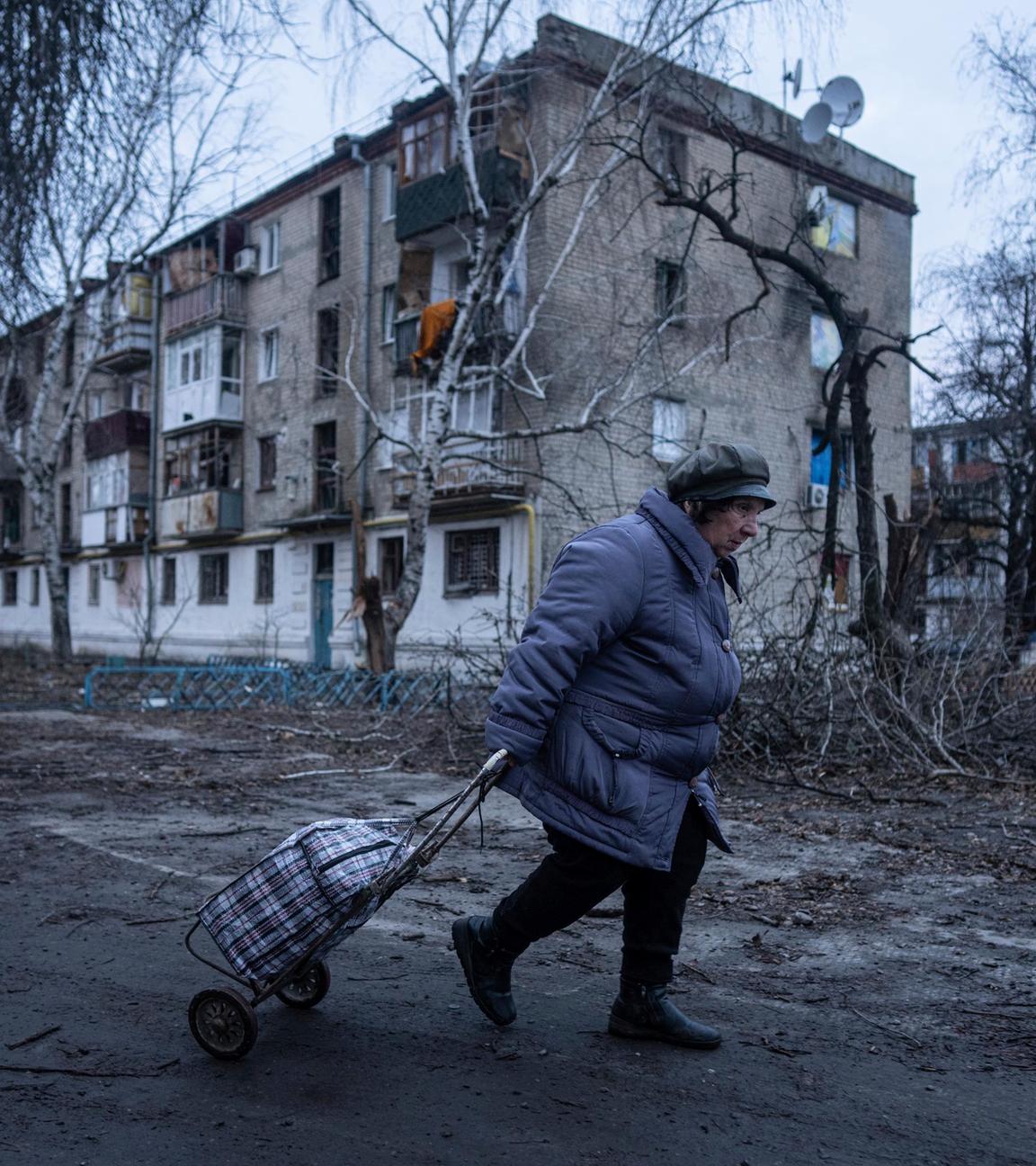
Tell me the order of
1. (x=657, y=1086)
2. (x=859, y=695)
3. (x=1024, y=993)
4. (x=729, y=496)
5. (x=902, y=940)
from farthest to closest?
1. (x=859, y=695)
2. (x=902, y=940)
3. (x=1024, y=993)
4. (x=729, y=496)
5. (x=657, y=1086)

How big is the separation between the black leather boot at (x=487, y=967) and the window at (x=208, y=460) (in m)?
30.3

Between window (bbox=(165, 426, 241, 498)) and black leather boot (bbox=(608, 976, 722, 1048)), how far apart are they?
30.5 meters

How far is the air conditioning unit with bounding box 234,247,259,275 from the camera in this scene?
3269cm

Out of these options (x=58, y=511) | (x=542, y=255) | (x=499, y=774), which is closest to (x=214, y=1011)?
(x=499, y=774)

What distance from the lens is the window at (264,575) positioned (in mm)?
32125

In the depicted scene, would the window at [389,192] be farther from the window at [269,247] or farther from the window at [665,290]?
the window at [665,290]

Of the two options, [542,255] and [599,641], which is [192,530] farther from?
[599,641]

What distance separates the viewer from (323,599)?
30359 mm

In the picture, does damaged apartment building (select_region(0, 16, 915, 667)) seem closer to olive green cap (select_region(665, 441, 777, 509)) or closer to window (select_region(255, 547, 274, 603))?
window (select_region(255, 547, 274, 603))

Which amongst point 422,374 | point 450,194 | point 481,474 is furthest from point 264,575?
point 450,194

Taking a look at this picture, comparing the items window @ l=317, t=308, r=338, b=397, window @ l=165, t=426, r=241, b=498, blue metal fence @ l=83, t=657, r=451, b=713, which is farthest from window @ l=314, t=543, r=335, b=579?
blue metal fence @ l=83, t=657, r=451, b=713

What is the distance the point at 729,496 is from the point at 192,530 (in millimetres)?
31244

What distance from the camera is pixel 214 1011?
342cm

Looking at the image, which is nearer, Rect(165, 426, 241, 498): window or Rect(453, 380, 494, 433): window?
Rect(453, 380, 494, 433): window
